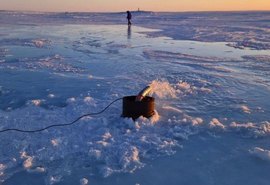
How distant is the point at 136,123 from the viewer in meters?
6.23

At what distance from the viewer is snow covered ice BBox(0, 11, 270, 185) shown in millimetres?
4734

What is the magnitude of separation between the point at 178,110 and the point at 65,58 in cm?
715

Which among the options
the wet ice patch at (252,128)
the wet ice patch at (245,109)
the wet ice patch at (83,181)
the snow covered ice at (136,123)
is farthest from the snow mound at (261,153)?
the wet ice patch at (83,181)

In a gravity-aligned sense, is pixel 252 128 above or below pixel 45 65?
above

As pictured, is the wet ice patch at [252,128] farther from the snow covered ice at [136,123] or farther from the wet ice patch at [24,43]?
the wet ice patch at [24,43]

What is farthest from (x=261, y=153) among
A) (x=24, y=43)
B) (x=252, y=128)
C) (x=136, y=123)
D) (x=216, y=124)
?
(x=24, y=43)

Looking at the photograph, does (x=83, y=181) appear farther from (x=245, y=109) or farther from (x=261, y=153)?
(x=245, y=109)

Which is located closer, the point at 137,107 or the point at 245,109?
the point at 137,107

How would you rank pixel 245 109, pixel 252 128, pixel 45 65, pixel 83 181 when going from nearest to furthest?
1. pixel 83 181
2. pixel 252 128
3. pixel 245 109
4. pixel 45 65

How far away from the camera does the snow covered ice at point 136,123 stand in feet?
15.5

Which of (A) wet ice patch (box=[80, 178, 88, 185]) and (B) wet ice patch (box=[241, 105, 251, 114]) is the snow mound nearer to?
(B) wet ice patch (box=[241, 105, 251, 114])

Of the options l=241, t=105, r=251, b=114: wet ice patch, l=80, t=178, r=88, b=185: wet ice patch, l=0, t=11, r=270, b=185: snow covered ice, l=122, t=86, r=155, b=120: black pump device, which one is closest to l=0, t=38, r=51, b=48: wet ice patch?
l=0, t=11, r=270, b=185: snow covered ice

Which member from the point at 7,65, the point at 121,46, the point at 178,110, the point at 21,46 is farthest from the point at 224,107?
the point at 21,46

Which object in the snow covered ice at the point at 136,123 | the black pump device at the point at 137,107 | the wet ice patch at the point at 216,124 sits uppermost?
the black pump device at the point at 137,107
